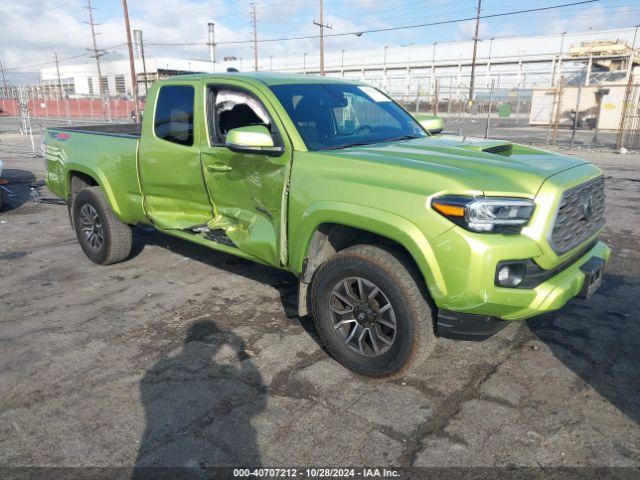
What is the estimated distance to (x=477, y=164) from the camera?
3.04 meters

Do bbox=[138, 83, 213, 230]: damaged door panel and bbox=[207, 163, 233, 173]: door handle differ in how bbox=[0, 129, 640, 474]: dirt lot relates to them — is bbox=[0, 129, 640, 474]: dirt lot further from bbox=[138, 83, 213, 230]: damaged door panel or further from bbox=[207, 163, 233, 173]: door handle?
bbox=[207, 163, 233, 173]: door handle

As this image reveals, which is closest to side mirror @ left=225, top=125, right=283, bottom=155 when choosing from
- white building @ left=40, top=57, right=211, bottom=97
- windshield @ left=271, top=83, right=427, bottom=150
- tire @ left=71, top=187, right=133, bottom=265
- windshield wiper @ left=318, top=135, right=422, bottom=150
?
windshield @ left=271, top=83, right=427, bottom=150

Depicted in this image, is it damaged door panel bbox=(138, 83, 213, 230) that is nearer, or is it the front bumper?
the front bumper

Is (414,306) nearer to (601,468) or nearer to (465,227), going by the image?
(465,227)


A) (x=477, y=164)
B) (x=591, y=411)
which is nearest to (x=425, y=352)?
(x=591, y=411)

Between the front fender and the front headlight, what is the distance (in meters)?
0.20

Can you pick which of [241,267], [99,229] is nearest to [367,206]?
[241,267]

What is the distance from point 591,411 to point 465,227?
133cm

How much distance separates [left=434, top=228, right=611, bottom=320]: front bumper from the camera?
2.66 m

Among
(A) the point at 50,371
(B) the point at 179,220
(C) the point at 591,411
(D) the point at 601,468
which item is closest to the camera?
(D) the point at 601,468

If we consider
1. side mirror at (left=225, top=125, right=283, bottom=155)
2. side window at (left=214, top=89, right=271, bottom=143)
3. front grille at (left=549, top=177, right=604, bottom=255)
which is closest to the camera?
front grille at (left=549, top=177, right=604, bottom=255)

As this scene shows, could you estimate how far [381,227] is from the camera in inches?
115

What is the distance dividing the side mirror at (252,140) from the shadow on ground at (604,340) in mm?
2460

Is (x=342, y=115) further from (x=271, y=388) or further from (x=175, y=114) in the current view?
(x=271, y=388)
